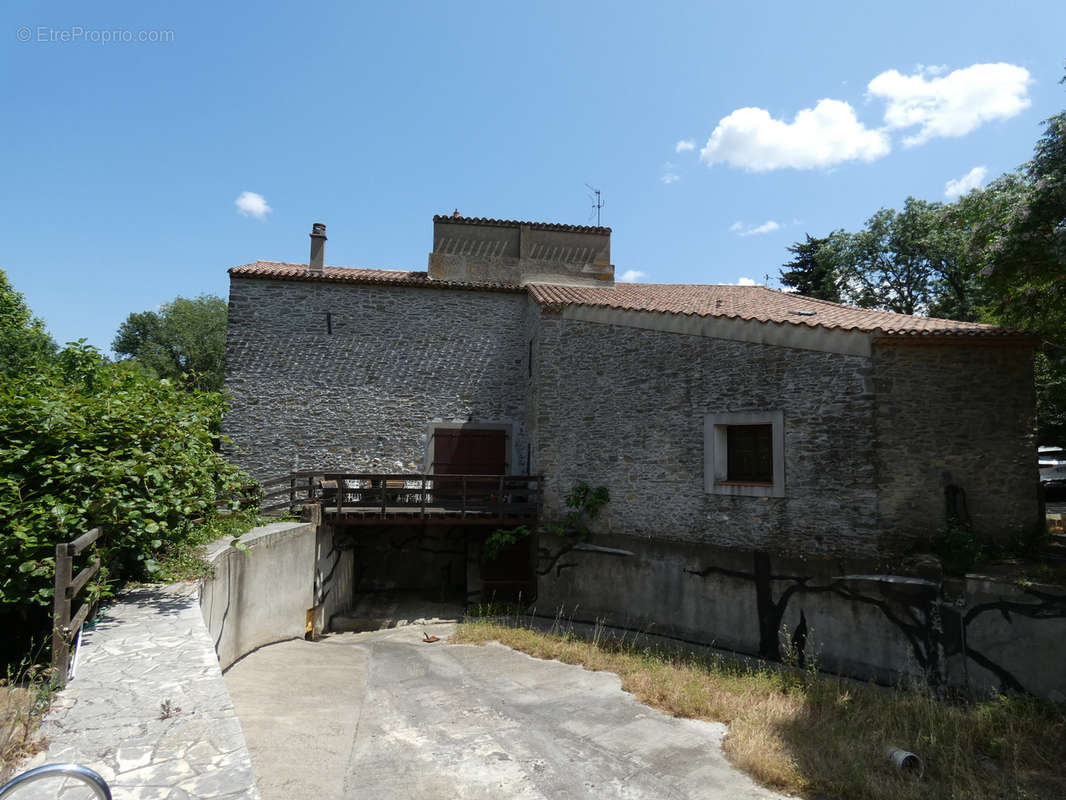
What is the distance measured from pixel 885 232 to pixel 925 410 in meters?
16.9

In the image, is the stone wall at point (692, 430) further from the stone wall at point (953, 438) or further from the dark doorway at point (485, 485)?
the dark doorway at point (485, 485)

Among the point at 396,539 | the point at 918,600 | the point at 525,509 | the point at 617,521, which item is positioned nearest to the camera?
the point at 918,600

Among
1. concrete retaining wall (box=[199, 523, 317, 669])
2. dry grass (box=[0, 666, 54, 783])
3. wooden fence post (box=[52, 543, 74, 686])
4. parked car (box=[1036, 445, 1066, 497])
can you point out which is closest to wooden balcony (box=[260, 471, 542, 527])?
concrete retaining wall (box=[199, 523, 317, 669])

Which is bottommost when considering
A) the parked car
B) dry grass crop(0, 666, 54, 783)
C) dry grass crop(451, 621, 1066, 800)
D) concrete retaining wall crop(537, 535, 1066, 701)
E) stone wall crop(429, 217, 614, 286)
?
dry grass crop(451, 621, 1066, 800)

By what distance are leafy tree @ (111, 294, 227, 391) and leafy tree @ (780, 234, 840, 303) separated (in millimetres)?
30222

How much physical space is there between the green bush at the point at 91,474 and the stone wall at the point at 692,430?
7.28 meters

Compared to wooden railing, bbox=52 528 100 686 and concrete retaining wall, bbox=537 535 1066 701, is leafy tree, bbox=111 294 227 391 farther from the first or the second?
wooden railing, bbox=52 528 100 686

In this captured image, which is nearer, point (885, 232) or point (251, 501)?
point (251, 501)

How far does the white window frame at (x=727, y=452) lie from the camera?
9688mm

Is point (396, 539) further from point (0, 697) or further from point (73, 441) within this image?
point (0, 697)

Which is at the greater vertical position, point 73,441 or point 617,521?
point 73,441

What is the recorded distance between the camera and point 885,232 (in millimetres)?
22641

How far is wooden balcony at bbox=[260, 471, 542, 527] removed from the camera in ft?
39.0

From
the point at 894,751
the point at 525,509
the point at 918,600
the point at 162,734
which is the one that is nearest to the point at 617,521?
the point at 525,509
